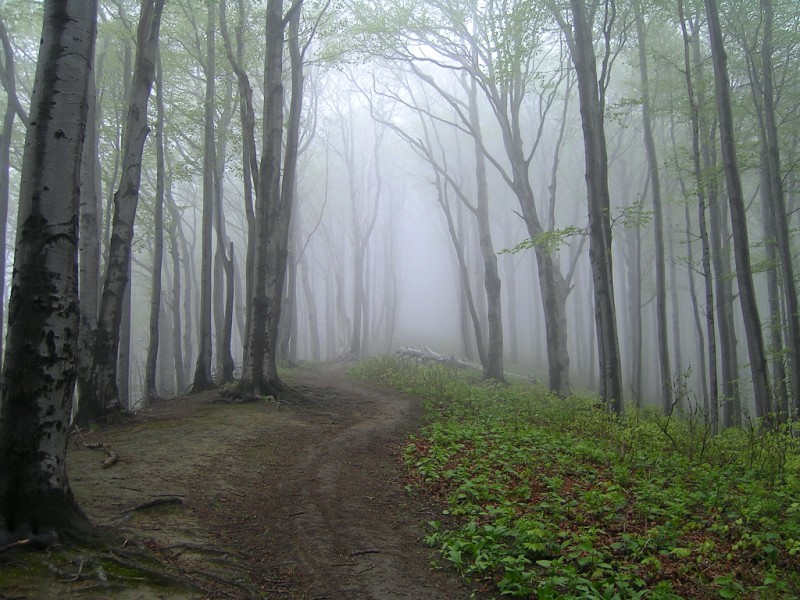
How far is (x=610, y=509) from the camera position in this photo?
5.18 meters

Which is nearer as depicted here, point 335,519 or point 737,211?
point 335,519

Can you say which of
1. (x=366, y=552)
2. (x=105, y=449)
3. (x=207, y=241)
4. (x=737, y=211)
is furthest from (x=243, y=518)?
(x=737, y=211)

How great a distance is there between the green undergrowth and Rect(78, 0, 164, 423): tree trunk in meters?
5.25

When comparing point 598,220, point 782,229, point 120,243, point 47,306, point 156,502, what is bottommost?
point 156,502

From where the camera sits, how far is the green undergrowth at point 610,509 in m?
4.03

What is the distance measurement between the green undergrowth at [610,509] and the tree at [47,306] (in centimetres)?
310

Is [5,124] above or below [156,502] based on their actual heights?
above

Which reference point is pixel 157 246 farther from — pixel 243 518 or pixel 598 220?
pixel 598 220

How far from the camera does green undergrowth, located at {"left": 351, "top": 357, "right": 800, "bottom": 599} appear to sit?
403 cm

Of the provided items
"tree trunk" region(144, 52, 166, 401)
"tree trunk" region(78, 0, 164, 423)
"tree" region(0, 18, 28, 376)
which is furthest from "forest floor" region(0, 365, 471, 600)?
"tree" region(0, 18, 28, 376)

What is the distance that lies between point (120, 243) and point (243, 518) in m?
6.02

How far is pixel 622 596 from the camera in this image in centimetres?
373

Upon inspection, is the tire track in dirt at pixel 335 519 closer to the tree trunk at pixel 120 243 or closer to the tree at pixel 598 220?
the tree trunk at pixel 120 243

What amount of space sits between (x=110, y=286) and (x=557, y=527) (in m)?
7.99
